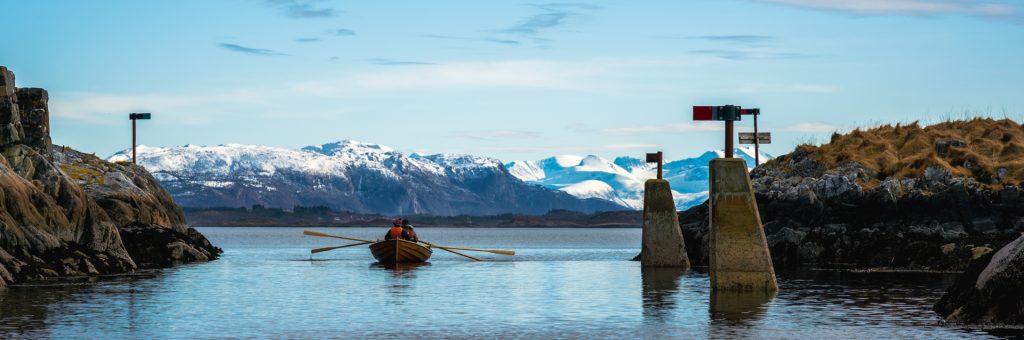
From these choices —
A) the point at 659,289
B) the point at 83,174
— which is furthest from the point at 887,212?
the point at 83,174

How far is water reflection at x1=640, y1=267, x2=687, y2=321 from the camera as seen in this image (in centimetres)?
4444

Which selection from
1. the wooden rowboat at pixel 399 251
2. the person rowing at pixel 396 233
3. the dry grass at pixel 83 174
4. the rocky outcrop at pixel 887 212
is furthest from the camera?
the dry grass at pixel 83 174

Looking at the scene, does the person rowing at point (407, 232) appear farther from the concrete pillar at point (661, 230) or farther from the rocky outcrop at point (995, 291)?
the rocky outcrop at point (995, 291)

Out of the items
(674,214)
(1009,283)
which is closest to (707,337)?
(1009,283)

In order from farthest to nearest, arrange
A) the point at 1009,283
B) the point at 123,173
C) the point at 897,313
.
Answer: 1. the point at 123,173
2. the point at 897,313
3. the point at 1009,283

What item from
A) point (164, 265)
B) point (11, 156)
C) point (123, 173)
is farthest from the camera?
point (123, 173)

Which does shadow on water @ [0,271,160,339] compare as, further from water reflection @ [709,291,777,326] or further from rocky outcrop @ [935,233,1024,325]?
rocky outcrop @ [935,233,1024,325]

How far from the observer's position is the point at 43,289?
164 feet

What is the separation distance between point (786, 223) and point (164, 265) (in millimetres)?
35103

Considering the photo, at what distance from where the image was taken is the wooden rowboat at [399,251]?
3204 inches

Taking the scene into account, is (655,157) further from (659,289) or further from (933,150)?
(933,150)

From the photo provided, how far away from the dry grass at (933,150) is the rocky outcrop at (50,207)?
4249 cm

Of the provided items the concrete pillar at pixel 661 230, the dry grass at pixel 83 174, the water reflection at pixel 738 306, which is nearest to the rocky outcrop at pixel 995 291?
the water reflection at pixel 738 306

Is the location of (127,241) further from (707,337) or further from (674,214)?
(707,337)
